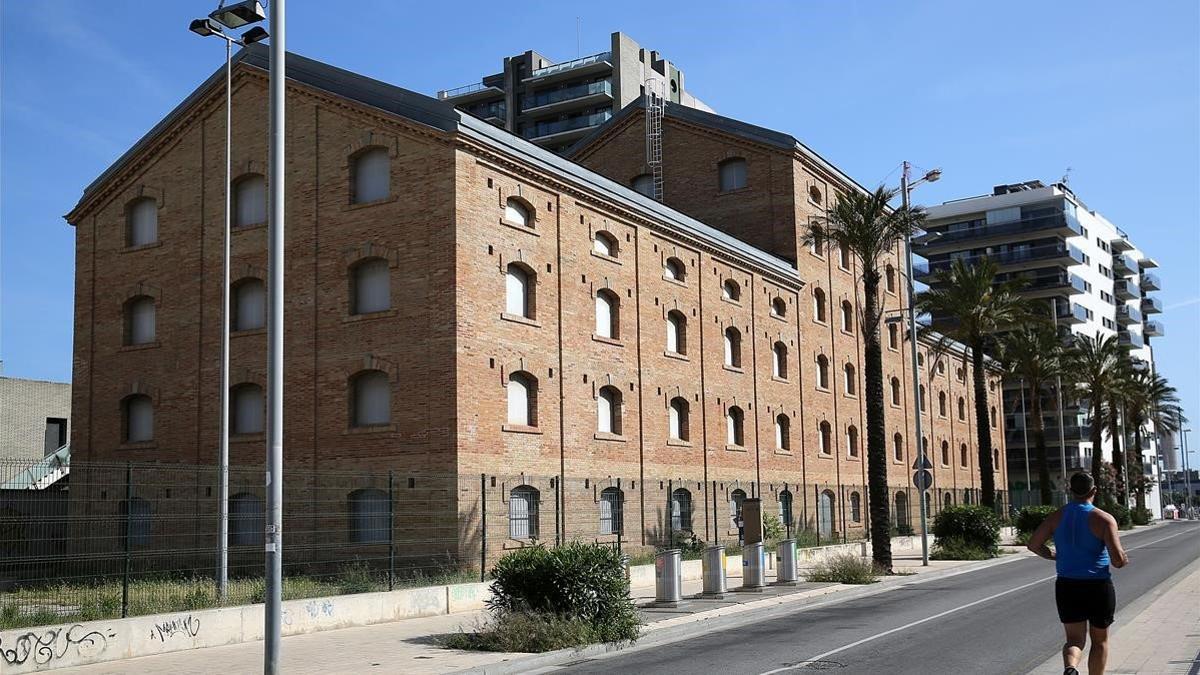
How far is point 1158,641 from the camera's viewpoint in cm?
1487

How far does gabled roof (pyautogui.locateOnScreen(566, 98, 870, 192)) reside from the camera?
46062 millimetres

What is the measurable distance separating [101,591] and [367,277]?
13108 mm

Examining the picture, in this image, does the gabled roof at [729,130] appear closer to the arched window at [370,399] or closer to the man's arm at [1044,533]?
the arched window at [370,399]

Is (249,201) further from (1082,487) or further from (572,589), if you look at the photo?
(1082,487)

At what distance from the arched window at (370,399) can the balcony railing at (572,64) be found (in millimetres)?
65252

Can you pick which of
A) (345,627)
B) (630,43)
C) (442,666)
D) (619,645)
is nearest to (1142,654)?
(619,645)

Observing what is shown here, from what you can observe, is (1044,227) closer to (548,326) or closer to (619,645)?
(548,326)

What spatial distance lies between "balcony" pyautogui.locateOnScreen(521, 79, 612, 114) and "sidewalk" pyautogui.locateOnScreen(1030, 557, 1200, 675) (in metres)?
72.7

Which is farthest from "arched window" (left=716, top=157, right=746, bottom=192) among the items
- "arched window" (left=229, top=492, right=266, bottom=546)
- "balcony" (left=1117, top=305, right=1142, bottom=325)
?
"balcony" (left=1117, top=305, right=1142, bottom=325)

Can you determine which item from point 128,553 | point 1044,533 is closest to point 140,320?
point 128,553

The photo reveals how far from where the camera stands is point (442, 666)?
1433 cm

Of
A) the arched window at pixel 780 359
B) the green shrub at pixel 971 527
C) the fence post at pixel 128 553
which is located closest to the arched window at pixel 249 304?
the fence post at pixel 128 553

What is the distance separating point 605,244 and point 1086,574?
83.8 ft

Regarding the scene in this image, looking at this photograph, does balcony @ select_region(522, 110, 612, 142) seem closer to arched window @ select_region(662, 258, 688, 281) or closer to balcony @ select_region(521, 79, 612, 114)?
balcony @ select_region(521, 79, 612, 114)
